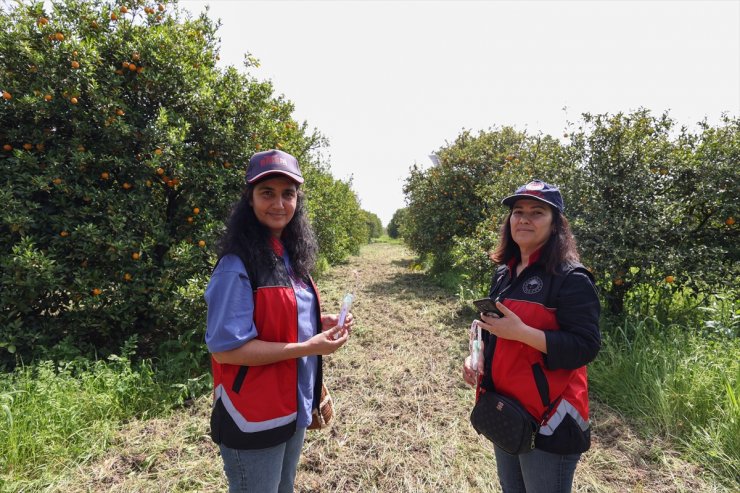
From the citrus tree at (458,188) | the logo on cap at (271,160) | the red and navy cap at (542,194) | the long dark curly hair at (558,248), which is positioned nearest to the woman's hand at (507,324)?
the long dark curly hair at (558,248)

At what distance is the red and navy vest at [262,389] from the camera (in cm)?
140

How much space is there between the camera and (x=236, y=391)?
4.58ft

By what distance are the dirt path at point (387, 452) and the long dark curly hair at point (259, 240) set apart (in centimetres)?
29

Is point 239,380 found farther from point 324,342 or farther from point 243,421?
point 324,342

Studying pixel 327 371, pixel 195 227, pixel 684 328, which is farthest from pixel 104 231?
pixel 684 328

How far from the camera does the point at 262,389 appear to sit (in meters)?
1.42

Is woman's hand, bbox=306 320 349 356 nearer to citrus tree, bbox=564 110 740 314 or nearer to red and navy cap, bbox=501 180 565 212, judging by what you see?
red and navy cap, bbox=501 180 565 212

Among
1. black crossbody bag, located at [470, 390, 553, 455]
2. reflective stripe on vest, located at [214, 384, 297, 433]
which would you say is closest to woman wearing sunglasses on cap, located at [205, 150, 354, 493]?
reflective stripe on vest, located at [214, 384, 297, 433]

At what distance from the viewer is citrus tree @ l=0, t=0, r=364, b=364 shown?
3.24 m

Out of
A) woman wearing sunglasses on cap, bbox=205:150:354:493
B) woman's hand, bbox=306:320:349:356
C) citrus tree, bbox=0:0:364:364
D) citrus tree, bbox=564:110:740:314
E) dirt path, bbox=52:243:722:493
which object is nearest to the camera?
woman wearing sunglasses on cap, bbox=205:150:354:493

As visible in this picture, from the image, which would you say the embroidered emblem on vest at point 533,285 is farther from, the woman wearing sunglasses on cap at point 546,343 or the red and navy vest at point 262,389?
the red and navy vest at point 262,389

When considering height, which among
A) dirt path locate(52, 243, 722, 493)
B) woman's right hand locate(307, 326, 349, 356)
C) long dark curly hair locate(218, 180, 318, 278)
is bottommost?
dirt path locate(52, 243, 722, 493)

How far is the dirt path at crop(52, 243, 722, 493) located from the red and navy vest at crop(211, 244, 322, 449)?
1.62 feet

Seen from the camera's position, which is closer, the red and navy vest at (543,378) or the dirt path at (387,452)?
the red and navy vest at (543,378)
